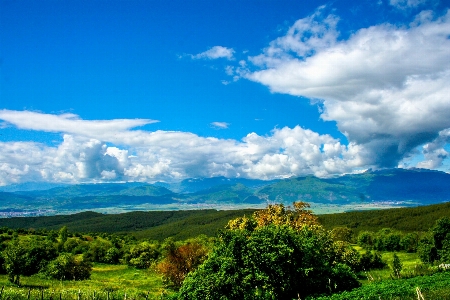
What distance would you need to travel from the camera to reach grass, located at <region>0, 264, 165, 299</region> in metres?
33.8

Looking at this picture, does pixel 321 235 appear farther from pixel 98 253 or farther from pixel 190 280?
pixel 98 253

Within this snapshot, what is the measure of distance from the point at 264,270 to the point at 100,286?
2891 centimetres

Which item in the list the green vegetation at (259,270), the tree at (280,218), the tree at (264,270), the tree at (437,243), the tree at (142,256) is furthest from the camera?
the tree at (142,256)

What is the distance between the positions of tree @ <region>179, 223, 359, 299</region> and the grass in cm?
954

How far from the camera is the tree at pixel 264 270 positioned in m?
28.1

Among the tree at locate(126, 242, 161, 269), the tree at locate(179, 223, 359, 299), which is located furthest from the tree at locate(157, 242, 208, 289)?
the tree at locate(126, 242, 161, 269)

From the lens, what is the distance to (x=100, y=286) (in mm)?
46562

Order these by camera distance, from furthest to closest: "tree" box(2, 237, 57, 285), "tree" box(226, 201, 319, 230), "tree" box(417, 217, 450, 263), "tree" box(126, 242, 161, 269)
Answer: "tree" box(126, 242, 161, 269), "tree" box(417, 217, 450, 263), "tree" box(226, 201, 319, 230), "tree" box(2, 237, 57, 285)

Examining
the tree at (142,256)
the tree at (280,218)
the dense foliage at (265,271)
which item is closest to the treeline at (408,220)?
the tree at (142,256)

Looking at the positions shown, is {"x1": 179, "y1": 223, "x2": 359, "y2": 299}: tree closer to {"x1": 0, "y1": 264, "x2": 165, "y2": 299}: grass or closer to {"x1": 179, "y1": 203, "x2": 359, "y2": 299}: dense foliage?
{"x1": 179, "y1": 203, "x2": 359, "y2": 299}: dense foliage

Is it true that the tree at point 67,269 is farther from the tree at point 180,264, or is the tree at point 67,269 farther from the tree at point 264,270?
the tree at point 264,270

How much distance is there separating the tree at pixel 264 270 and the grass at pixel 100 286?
954cm

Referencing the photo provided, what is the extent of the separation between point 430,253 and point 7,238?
330 feet

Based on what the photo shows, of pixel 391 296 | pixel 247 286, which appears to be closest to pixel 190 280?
pixel 247 286
